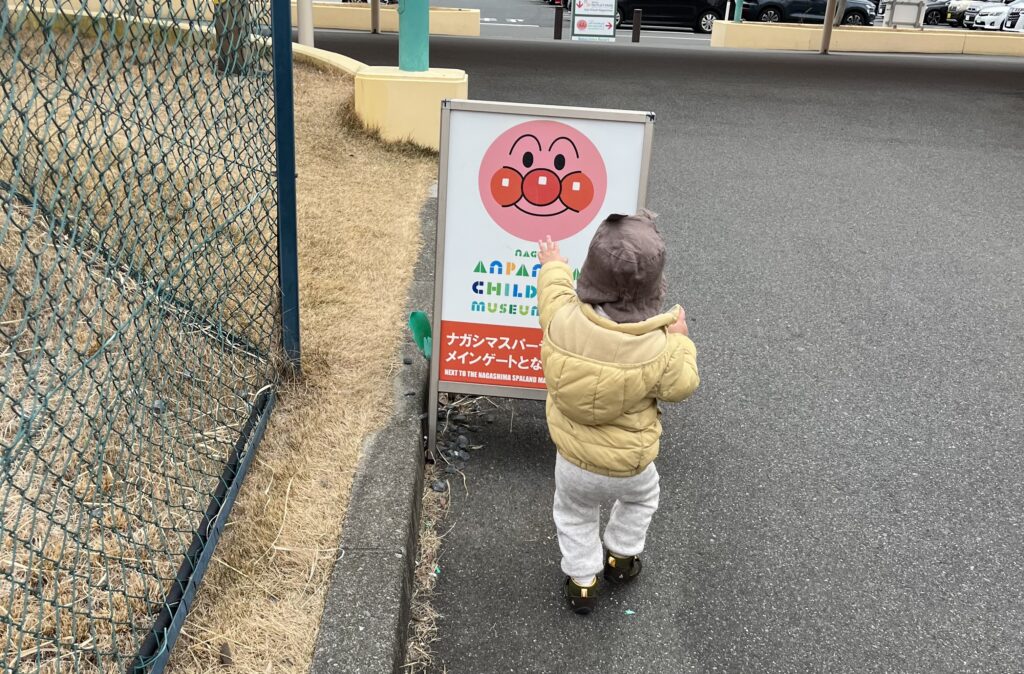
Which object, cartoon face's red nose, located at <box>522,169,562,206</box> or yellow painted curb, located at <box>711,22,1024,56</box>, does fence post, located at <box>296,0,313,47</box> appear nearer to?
cartoon face's red nose, located at <box>522,169,562,206</box>

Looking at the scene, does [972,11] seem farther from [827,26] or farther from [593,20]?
[593,20]

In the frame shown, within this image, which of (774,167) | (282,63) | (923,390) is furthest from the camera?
(774,167)

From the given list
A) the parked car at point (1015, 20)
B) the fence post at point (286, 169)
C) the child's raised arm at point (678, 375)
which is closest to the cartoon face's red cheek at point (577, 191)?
the child's raised arm at point (678, 375)

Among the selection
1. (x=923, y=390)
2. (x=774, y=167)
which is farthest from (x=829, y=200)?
(x=923, y=390)

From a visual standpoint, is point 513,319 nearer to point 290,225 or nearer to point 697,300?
point 290,225

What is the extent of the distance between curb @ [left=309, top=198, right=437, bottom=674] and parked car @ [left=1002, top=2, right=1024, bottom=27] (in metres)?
25.8

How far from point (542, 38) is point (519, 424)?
1606 centimetres

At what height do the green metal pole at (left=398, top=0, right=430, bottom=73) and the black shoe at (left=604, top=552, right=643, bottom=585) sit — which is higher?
the green metal pole at (left=398, top=0, right=430, bottom=73)

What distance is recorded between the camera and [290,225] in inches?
133

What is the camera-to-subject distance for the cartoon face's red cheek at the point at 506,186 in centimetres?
323

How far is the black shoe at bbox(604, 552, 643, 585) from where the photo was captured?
2.90 metres

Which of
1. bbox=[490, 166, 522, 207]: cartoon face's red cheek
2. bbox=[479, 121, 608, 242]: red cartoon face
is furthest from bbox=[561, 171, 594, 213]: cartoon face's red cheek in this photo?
bbox=[490, 166, 522, 207]: cartoon face's red cheek

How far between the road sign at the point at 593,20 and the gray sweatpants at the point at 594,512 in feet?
54.0

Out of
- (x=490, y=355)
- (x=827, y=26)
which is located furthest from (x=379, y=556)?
(x=827, y=26)
